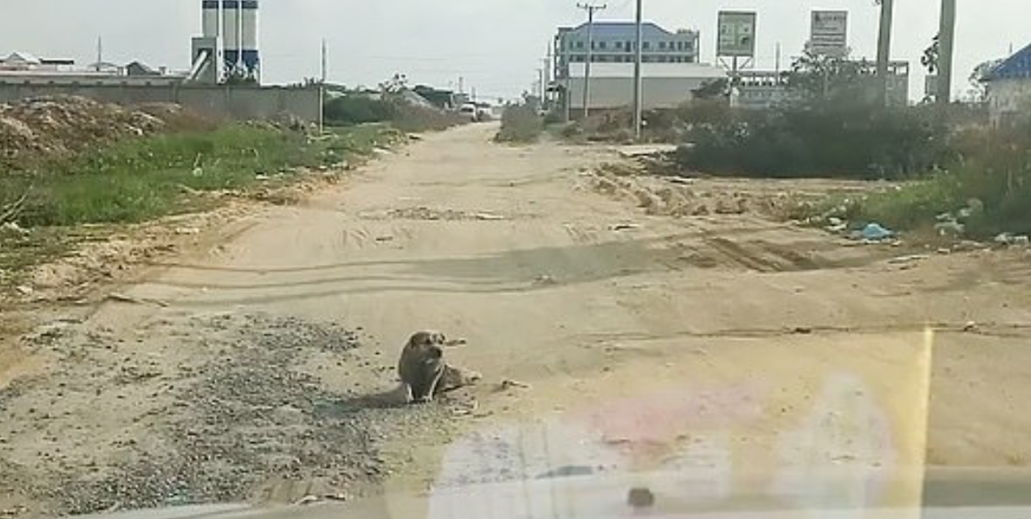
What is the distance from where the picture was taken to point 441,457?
8117 mm

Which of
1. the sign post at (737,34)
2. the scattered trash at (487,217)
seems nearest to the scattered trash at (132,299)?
the scattered trash at (487,217)

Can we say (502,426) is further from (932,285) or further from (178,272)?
(178,272)

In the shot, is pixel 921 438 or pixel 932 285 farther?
pixel 932 285

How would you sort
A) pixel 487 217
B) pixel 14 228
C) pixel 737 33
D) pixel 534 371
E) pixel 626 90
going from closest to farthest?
pixel 534 371 < pixel 14 228 < pixel 487 217 < pixel 737 33 < pixel 626 90

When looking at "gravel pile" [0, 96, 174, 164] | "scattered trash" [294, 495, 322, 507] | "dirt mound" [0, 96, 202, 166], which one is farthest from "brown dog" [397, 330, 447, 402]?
"gravel pile" [0, 96, 174, 164]

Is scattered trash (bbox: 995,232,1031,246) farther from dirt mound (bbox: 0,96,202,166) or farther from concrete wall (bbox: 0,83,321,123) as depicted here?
concrete wall (bbox: 0,83,321,123)

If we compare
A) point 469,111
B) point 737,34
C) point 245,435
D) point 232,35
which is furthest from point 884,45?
point 469,111

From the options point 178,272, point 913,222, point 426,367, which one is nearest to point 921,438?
point 426,367

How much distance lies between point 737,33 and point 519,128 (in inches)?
499

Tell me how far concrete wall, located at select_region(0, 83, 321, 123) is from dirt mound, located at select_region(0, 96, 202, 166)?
15.2m

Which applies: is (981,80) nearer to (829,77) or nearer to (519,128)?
(829,77)

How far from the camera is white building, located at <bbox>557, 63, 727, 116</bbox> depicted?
347 ft

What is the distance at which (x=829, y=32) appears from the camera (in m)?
65.2

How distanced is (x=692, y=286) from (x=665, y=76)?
94169mm
